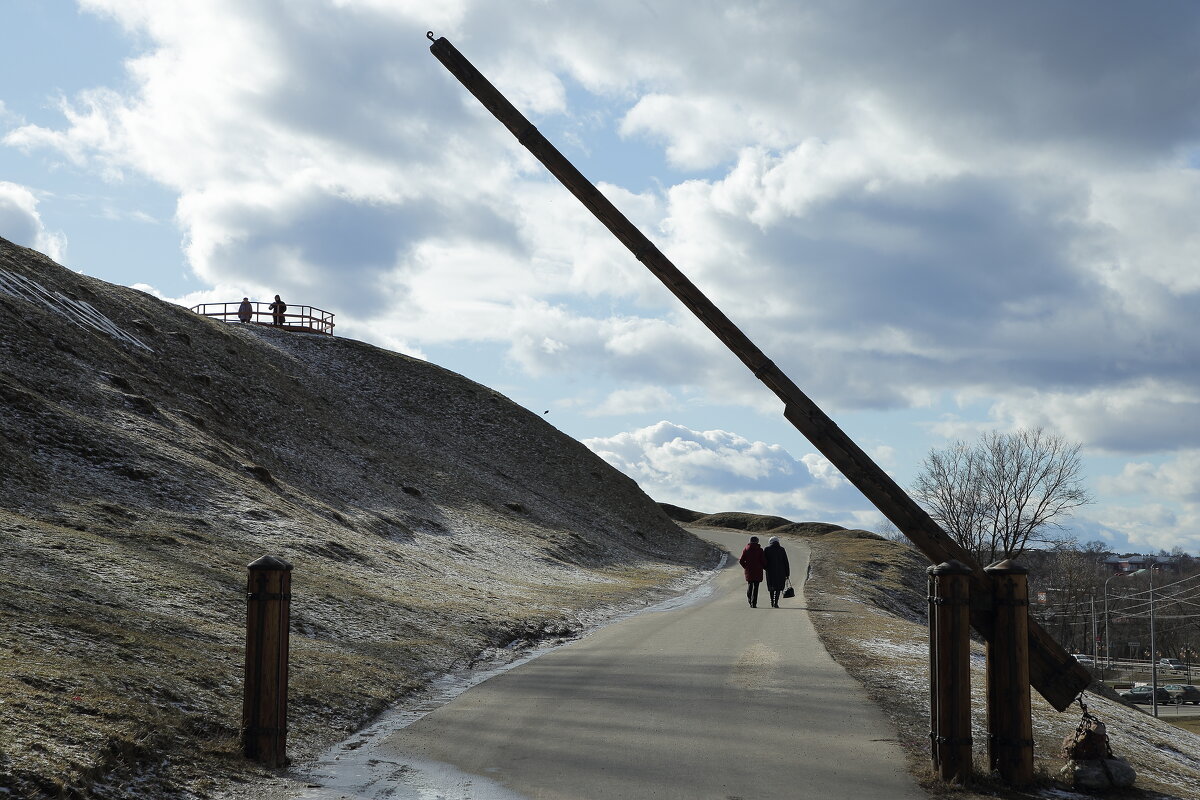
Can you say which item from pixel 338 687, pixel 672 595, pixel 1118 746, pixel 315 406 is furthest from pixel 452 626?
pixel 315 406

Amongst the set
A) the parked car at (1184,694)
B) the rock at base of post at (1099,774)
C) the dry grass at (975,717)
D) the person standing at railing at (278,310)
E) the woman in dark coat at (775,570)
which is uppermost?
the person standing at railing at (278,310)

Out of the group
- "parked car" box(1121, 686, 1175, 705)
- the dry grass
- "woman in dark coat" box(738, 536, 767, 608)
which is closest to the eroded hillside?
"woman in dark coat" box(738, 536, 767, 608)

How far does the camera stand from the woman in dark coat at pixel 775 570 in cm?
2172

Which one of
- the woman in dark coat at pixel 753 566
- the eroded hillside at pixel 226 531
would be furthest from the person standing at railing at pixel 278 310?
the woman in dark coat at pixel 753 566

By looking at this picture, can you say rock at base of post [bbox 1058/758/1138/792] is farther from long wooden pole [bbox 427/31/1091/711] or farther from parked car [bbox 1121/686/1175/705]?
parked car [bbox 1121/686/1175/705]

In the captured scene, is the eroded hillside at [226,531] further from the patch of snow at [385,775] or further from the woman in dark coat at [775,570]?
the woman in dark coat at [775,570]

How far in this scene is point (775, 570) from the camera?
865 inches

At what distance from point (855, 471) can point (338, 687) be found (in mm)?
5460

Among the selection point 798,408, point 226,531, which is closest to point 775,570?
point 226,531

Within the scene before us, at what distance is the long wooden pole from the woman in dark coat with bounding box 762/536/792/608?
13240 mm

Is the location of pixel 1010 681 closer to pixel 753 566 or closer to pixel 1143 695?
pixel 753 566

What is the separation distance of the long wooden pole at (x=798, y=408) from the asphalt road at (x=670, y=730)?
1465 millimetres

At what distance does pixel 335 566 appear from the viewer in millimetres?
19844

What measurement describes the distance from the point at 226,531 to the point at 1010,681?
16.9 meters
